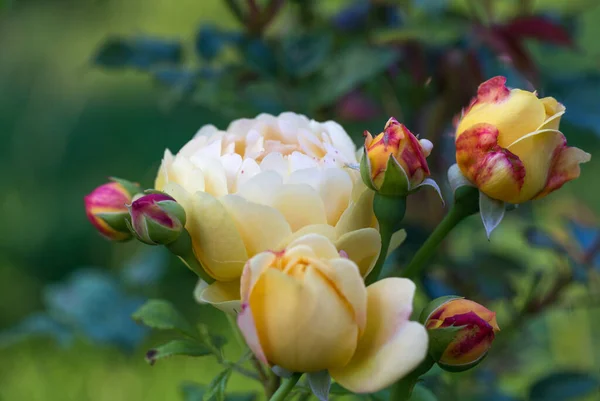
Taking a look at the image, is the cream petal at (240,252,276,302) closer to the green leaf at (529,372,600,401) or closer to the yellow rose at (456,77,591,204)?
the yellow rose at (456,77,591,204)

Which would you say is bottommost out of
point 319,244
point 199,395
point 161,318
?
point 199,395

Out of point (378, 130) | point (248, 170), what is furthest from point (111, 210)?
point (378, 130)

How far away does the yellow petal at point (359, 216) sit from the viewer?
41 centimetres

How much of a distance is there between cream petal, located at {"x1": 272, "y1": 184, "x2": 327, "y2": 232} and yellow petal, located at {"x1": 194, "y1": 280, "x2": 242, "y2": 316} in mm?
52

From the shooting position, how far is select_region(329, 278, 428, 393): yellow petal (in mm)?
347

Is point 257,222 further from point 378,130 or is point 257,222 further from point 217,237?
point 378,130

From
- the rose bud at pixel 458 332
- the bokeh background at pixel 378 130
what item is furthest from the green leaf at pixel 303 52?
the rose bud at pixel 458 332

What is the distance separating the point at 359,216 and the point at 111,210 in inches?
6.3

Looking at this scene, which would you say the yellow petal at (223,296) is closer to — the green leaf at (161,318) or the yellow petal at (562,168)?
the green leaf at (161,318)

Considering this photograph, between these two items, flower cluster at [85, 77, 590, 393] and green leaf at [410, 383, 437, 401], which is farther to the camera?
green leaf at [410, 383, 437, 401]

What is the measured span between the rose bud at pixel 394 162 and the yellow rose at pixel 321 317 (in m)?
0.06

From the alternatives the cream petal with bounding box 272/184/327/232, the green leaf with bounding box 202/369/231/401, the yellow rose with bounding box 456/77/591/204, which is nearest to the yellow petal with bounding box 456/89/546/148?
the yellow rose with bounding box 456/77/591/204

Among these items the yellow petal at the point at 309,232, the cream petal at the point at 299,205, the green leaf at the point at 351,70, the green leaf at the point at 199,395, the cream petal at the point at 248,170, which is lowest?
the green leaf at the point at 199,395

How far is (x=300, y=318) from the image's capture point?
0.35 meters
